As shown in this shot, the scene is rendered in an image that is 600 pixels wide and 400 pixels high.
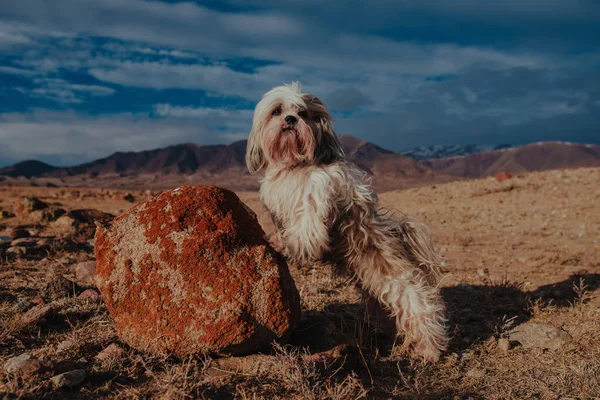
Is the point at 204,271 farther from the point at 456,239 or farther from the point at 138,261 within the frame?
the point at 456,239

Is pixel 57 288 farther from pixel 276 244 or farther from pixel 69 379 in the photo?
pixel 276 244

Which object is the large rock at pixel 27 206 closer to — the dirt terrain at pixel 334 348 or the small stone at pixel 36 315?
the dirt terrain at pixel 334 348

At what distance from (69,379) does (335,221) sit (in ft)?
7.99

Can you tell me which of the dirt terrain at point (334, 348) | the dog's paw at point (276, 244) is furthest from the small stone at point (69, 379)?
the dog's paw at point (276, 244)

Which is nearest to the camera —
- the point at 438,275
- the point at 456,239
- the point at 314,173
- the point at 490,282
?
the point at 314,173

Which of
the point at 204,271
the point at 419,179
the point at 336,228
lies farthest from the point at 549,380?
the point at 419,179

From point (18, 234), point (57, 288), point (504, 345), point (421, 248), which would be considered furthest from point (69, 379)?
point (18, 234)

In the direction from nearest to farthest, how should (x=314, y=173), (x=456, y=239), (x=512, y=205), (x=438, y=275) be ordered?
1. (x=314, y=173)
2. (x=438, y=275)
3. (x=456, y=239)
4. (x=512, y=205)

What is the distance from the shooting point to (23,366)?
3422 millimetres

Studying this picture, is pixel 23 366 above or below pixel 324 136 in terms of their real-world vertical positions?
below

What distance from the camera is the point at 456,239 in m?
11.3

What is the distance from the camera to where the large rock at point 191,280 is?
12.6ft

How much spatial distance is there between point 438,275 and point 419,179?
16523 centimetres

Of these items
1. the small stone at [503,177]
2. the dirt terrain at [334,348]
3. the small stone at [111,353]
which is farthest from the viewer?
the small stone at [503,177]
